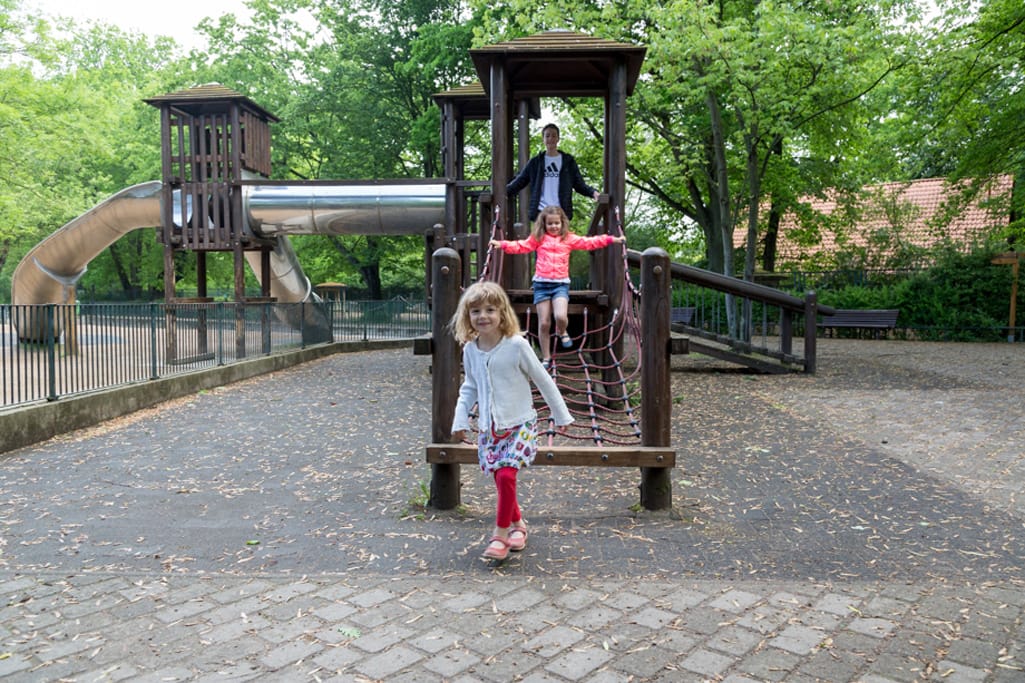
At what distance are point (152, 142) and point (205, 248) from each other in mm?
21743

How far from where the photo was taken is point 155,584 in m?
3.82

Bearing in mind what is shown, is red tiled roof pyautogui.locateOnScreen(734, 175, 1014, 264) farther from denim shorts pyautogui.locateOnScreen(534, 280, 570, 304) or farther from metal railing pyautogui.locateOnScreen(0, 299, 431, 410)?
denim shorts pyautogui.locateOnScreen(534, 280, 570, 304)

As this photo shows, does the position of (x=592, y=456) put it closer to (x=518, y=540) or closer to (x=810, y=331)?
(x=518, y=540)

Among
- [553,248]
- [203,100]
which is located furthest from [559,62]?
[203,100]

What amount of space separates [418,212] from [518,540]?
12606 mm

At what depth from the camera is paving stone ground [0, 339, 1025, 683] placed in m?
3.04

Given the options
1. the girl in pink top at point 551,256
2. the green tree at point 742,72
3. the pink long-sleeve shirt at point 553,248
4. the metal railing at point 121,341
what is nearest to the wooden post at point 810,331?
the green tree at point 742,72

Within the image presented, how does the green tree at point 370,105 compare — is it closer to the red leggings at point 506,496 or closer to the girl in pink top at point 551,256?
the girl in pink top at point 551,256

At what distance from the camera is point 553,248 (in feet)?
25.7

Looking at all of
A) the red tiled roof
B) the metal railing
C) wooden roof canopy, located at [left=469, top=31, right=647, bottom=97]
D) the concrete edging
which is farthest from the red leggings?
the red tiled roof

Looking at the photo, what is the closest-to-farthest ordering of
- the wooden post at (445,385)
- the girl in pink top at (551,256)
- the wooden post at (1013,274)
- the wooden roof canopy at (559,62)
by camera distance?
the wooden post at (445,385) < the girl in pink top at (551,256) < the wooden roof canopy at (559,62) < the wooden post at (1013,274)

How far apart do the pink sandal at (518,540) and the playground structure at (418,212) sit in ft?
4.37

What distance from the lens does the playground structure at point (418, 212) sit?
9477 mm

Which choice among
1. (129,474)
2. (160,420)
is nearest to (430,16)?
(160,420)
